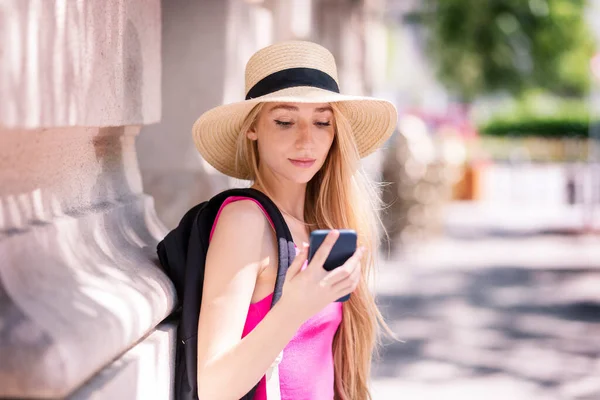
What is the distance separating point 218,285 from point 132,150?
0.64 metres

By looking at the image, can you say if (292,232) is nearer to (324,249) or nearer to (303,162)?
(303,162)

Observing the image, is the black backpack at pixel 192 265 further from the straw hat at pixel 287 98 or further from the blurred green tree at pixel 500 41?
the blurred green tree at pixel 500 41

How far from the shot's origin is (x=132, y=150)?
2531 millimetres

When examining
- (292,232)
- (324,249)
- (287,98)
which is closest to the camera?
(324,249)

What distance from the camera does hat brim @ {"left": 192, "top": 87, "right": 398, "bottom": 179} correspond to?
7.68ft

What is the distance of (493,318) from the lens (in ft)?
29.2

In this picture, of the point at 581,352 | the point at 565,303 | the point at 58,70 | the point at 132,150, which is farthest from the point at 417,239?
the point at 58,70

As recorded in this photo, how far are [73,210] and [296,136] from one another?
0.72 meters

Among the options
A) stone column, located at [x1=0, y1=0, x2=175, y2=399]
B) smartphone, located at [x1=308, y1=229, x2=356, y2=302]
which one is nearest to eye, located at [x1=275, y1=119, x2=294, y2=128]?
stone column, located at [x1=0, y1=0, x2=175, y2=399]

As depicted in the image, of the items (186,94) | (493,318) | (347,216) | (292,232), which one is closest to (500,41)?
(493,318)

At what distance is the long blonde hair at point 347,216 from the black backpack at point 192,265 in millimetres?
337

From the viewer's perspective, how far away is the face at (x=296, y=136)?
2.42m

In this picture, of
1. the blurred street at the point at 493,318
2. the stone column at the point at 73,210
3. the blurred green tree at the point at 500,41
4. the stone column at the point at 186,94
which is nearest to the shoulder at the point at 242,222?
the stone column at the point at 73,210

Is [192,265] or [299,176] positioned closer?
[192,265]
